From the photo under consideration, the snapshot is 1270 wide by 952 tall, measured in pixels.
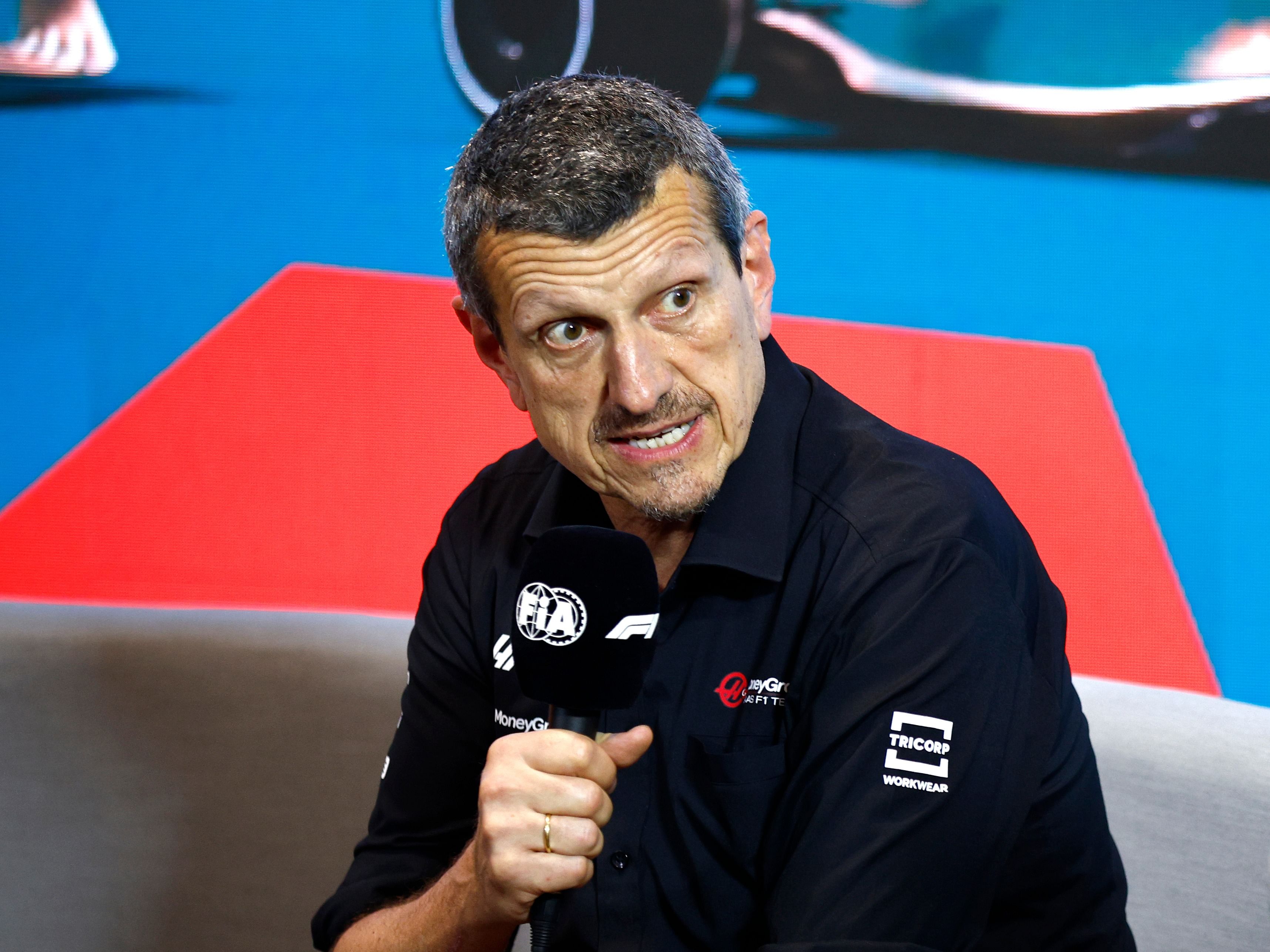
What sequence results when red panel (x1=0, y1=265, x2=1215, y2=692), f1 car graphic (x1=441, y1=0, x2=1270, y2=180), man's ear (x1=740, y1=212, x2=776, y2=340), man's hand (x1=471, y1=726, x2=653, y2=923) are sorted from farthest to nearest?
1. red panel (x1=0, y1=265, x2=1215, y2=692)
2. f1 car graphic (x1=441, y1=0, x2=1270, y2=180)
3. man's ear (x1=740, y1=212, x2=776, y2=340)
4. man's hand (x1=471, y1=726, x2=653, y2=923)

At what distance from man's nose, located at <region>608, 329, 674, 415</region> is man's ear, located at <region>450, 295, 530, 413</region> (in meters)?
0.17

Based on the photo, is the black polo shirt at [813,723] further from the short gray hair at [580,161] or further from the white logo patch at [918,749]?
the short gray hair at [580,161]

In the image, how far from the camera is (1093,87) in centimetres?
193

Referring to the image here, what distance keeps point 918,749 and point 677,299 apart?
476 mm

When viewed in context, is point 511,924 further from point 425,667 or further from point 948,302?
point 948,302

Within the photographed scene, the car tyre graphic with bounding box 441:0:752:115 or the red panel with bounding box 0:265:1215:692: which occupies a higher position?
the car tyre graphic with bounding box 441:0:752:115

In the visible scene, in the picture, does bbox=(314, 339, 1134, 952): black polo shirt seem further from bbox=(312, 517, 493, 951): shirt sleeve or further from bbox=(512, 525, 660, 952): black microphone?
bbox=(512, 525, 660, 952): black microphone

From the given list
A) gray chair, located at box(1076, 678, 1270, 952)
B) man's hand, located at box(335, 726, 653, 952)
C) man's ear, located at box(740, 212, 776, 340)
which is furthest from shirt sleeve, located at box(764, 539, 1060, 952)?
gray chair, located at box(1076, 678, 1270, 952)

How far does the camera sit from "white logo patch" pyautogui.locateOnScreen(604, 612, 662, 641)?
899 mm

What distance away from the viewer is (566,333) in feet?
4.00

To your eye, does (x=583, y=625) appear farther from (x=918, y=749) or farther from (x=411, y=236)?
(x=411, y=236)

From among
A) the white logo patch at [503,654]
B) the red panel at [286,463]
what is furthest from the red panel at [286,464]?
the white logo patch at [503,654]

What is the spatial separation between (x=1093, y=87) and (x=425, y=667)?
1.35 m

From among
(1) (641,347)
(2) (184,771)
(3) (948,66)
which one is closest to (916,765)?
(1) (641,347)
